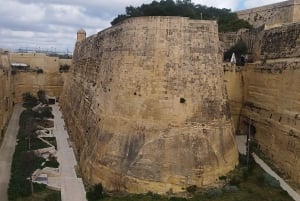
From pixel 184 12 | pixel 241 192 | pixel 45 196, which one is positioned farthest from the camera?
pixel 184 12

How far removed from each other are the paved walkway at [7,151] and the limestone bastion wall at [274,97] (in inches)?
358

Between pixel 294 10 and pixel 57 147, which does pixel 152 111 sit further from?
pixel 294 10

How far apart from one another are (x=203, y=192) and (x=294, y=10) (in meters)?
12.4

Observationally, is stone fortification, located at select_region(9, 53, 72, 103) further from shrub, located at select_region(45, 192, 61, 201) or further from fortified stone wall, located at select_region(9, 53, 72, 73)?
shrub, located at select_region(45, 192, 61, 201)

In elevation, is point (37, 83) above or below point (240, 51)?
below

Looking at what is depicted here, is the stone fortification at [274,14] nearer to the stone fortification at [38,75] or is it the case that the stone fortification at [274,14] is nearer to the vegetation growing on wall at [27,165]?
the vegetation growing on wall at [27,165]

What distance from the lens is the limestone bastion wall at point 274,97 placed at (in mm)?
13281

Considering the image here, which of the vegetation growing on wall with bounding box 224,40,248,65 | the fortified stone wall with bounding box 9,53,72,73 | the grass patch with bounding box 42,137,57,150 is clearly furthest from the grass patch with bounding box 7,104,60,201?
the fortified stone wall with bounding box 9,53,72,73

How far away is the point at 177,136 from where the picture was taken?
12430mm

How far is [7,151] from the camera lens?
18.4 metres

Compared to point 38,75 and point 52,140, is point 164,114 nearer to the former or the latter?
point 52,140

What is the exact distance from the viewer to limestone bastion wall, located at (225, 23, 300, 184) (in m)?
13.3

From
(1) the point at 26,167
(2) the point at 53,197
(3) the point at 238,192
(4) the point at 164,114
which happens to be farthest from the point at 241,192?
(1) the point at 26,167

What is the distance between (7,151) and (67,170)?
14.3ft
